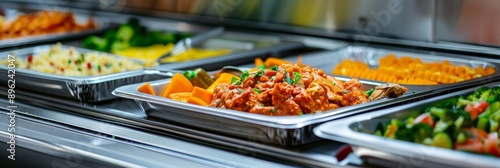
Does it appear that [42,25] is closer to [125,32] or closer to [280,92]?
[125,32]

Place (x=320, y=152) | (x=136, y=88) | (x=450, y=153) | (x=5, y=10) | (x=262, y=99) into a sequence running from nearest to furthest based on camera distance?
(x=450, y=153), (x=320, y=152), (x=262, y=99), (x=136, y=88), (x=5, y=10)

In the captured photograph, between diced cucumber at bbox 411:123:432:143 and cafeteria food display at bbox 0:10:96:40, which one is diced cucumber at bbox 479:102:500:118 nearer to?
diced cucumber at bbox 411:123:432:143

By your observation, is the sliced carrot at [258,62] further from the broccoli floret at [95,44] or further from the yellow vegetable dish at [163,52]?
the broccoli floret at [95,44]

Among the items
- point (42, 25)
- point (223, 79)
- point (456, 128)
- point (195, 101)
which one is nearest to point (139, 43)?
point (42, 25)

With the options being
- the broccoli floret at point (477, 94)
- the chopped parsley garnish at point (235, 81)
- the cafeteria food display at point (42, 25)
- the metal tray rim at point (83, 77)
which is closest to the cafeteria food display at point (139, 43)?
the cafeteria food display at point (42, 25)

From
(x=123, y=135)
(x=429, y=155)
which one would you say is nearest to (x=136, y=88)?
(x=123, y=135)

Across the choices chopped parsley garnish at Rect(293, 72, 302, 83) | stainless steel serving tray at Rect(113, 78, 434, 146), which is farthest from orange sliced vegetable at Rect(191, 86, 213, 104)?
chopped parsley garnish at Rect(293, 72, 302, 83)

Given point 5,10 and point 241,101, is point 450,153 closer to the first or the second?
point 241,101
